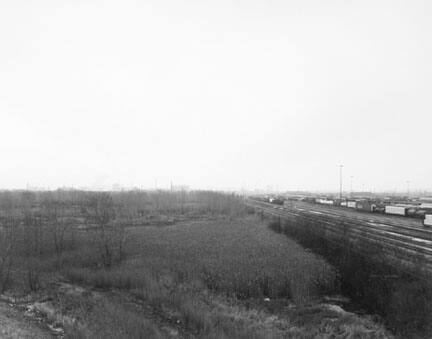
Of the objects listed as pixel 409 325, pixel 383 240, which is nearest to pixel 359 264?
pixel 409 325

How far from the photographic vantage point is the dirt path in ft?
29.9

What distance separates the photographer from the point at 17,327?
988 cm

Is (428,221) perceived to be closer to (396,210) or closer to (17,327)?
(396,210)

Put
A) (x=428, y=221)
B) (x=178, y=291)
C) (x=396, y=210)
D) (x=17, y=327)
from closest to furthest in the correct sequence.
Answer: (x=17, y=327) < (x=178, y=291) < (x=428, y=221) < (x=396, y=210)

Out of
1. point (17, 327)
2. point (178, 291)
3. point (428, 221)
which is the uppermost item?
point (428, 221)

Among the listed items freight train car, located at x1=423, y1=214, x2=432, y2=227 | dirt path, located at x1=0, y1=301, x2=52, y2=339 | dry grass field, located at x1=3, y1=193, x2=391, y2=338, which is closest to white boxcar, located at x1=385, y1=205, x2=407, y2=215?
freight train car, located at x1=423, y1=214, x2=432, y2=227

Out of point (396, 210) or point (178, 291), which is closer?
point (178, 291)

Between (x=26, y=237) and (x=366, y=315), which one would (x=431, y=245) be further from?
(x=26, y=237)

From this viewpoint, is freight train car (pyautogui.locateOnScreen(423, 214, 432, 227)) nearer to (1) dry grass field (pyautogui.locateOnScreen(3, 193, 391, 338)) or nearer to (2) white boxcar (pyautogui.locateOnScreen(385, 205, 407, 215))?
(2) white boxcar (pyautogui.locateOnScreen(385, 205, 407, 215))

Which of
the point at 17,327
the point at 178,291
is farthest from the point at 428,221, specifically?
the point at 17,327

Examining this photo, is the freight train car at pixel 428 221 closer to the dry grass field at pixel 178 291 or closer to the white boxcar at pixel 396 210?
the white boxcar at pixel 396 210

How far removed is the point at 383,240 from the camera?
25.0 metres

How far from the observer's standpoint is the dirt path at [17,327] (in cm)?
910

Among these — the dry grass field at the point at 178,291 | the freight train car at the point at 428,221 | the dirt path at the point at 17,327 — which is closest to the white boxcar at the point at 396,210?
the freight train car at the point at 428,221
